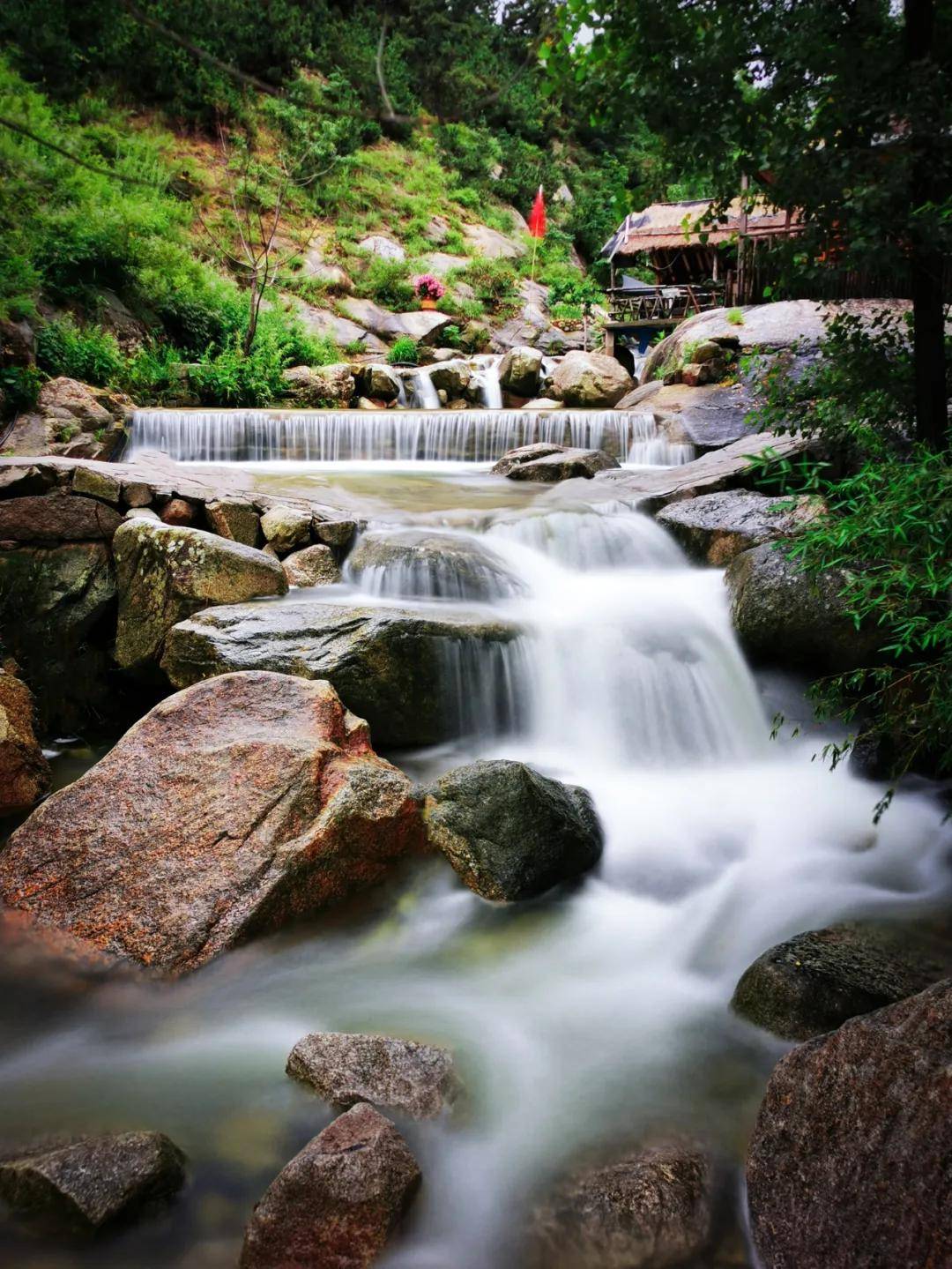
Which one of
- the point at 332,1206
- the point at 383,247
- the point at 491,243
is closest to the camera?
the point at 332,1206

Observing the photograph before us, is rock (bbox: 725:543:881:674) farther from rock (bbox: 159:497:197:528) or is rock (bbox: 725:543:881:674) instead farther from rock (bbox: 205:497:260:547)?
rock (bbox: 159:497:197:528)

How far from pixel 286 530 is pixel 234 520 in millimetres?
453

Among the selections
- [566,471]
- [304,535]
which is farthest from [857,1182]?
[566,471]

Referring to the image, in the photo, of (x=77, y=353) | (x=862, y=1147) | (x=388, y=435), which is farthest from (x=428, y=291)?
(x=862, y=1147)

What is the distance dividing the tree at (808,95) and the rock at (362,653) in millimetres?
2834

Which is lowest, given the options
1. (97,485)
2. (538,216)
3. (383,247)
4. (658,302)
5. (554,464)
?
(97,485)

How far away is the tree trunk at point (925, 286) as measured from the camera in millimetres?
3023

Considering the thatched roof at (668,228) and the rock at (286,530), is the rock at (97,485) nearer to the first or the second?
the rock at (286,530)

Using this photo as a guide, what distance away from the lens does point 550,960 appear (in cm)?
350

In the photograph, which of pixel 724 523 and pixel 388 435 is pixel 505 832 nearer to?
pixel 724 523

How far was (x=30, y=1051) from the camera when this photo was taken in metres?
2.92

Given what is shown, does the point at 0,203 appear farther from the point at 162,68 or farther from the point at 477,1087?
the point at 477,1087

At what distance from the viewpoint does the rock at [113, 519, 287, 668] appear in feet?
18.3

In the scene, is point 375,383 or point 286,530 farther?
point 375,383
